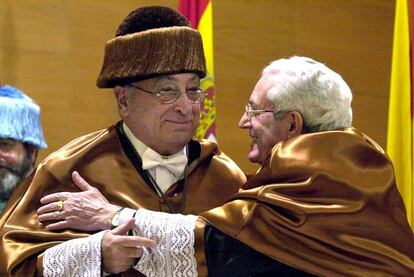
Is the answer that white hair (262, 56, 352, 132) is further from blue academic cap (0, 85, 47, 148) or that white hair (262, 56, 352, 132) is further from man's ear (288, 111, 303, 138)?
blue academic cap (0, 85, 47, 148)

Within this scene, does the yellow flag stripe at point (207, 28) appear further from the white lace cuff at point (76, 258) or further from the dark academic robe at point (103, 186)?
the white lace cuff at point (76, 258)

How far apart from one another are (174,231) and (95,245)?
0.24 metres

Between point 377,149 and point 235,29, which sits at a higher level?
point 377,149

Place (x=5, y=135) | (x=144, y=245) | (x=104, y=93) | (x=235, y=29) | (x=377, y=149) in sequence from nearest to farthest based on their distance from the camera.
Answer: (x=144, y=245) → (x=377, y=149) → (x=5, y=135) → (x=104, y=93) → (x=235, y=29)

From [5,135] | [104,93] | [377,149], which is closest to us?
[377,149]

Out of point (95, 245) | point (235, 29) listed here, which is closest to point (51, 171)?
point (95, 245)

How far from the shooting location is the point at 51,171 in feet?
9.96

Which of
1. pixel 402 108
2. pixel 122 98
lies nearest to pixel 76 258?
pixel 122 98

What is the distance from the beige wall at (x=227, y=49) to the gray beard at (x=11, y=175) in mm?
827

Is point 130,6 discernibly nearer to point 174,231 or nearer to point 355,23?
point 355,23

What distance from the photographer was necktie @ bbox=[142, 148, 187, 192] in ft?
10.2

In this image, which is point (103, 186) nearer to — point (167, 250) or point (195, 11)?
point (167, 250)

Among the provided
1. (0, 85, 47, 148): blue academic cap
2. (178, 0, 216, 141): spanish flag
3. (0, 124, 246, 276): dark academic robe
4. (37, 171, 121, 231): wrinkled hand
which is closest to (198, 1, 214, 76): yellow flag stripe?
(178, 0, 216, 141): spanish flag

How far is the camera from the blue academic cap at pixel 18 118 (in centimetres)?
429
